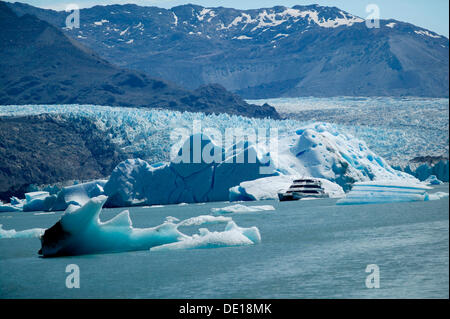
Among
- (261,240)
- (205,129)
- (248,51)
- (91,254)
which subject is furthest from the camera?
(248,51)

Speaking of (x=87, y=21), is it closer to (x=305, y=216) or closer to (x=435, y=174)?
(x=435, y=174)

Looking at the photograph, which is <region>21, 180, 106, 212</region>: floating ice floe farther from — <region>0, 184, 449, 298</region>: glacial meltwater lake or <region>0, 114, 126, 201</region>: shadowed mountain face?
<region>0, 114, 126, 201</region>: shadowed mountain face

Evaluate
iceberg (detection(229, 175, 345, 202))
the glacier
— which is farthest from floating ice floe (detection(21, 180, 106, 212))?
iceberg (detection(229, 175, 345, 202))

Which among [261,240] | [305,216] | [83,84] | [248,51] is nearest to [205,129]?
[305,216]

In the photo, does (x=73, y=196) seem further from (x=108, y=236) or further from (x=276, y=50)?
(x=276, y=50)

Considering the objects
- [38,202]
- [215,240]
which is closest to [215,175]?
[38,202]
